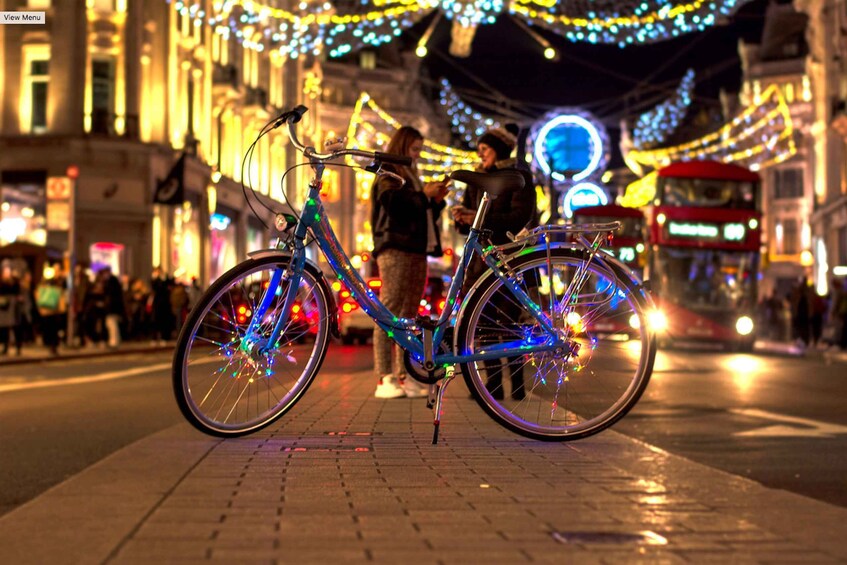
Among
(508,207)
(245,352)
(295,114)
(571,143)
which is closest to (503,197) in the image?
(508,207)

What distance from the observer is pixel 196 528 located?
3924 millimetres

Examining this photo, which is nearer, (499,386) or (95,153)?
(499,386)

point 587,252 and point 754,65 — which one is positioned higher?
point 754,65

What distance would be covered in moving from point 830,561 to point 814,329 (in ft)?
102

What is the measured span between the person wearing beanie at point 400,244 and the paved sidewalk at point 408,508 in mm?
2358

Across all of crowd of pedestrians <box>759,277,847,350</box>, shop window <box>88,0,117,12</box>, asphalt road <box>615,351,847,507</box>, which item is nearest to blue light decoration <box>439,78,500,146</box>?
crowd of pedestrians <box>759,277,847,350</box>

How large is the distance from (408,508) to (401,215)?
4.43m

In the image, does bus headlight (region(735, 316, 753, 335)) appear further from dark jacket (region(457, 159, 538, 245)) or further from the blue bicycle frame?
the blue bicycle frame

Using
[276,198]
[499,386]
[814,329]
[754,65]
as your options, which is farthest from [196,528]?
[754,65]

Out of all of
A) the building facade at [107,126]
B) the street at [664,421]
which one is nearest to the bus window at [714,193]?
the building facade at [107,126]

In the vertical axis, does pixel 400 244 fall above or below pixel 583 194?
below

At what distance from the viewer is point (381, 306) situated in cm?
655

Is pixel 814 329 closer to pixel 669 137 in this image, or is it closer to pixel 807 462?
pixel 807 462

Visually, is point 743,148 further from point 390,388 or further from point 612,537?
point 612,537
